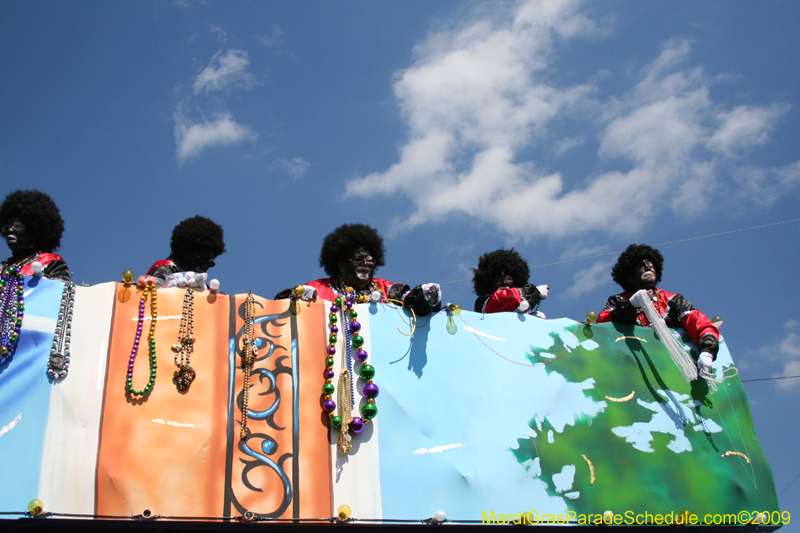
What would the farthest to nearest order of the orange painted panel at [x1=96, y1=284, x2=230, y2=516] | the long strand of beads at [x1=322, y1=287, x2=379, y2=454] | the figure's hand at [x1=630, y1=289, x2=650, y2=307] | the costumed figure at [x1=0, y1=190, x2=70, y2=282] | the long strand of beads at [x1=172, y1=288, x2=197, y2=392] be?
the figure's hand at [x1=630, y1=289, x2=650, y2=307]
the costumed figure at [x1=0, y1=190, x2=70, y2=282]
the long strand of beads at [x1=322, y1=287, x2=379, y2=454]
the long strand of beads at [x1=172, y1=288, x2=197, y2=392]
the orange painted panel at [x1=96, y1=284, x2=230, y2=516]

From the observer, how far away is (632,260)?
654cm

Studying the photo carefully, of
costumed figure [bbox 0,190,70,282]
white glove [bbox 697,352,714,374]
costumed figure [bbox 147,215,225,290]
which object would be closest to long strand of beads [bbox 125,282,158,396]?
costumed figure [bbox 0,190,70,282]

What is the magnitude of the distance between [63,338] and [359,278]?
8.40ft

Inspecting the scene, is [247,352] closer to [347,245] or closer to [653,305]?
[347,245]

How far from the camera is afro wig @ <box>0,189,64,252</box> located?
5.52 metres

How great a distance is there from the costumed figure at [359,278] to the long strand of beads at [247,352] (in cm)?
37

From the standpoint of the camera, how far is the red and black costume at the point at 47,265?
4.80 m

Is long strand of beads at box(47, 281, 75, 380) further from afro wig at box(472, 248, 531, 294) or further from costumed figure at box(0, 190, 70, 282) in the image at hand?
afro wig at box(472, 248, 531, 294)

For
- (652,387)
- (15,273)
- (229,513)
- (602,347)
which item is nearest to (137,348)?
(15,273)

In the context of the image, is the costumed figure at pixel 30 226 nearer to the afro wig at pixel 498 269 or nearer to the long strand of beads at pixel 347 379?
the long strand of beads at pixel 347 379

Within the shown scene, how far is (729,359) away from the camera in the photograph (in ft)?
18.7

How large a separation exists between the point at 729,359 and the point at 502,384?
7.16ft

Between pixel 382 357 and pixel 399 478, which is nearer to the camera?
pixel 399 478

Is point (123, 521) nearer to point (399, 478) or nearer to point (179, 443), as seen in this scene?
point (179, 443)
